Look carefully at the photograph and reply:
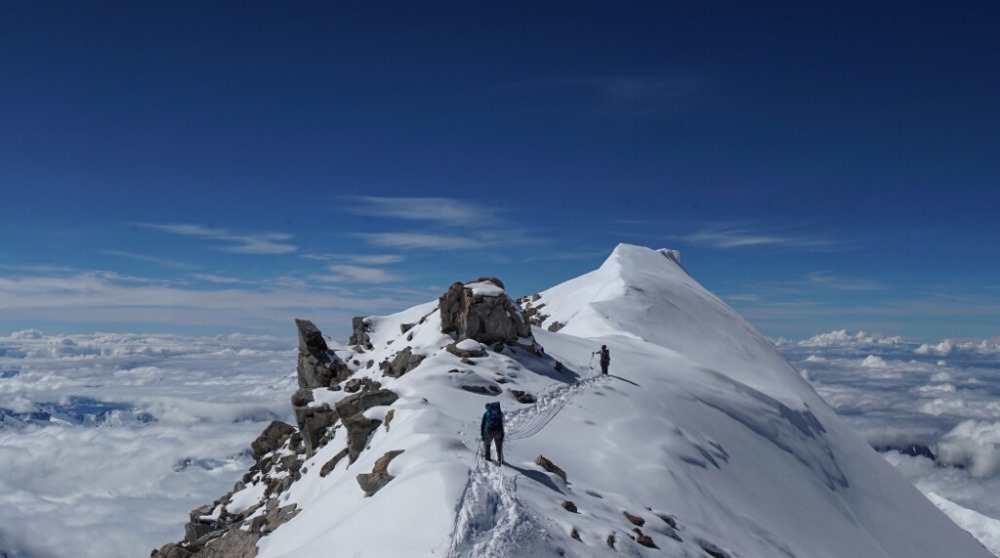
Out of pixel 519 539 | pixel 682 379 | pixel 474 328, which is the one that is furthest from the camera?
pixel 682 379

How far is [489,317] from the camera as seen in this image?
128 feet

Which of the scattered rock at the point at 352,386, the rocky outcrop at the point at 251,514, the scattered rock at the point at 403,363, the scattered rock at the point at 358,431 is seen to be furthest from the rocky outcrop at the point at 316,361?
the scattered rock at the point at 358,431

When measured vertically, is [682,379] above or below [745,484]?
above

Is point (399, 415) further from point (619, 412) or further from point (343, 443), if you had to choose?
point (619, 412)

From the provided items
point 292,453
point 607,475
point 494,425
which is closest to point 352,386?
point 292,453

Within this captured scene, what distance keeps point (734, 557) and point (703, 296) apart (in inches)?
3284

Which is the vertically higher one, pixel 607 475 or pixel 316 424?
pixel 607 475

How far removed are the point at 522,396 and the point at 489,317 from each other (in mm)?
9451

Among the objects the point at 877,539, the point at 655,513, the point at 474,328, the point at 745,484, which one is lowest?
the point at 877,539

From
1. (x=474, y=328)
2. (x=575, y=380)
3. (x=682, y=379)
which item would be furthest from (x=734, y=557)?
(x=682, y=379)

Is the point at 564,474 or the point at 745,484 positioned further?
the point at 745,484

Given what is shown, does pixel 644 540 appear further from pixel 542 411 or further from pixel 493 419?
pixel 542 411

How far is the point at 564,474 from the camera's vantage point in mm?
18781

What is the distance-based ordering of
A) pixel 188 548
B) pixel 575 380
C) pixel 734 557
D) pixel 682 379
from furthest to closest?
pixel 682 379, pixel 575 380, pixel 188 548, pixel 734 557
